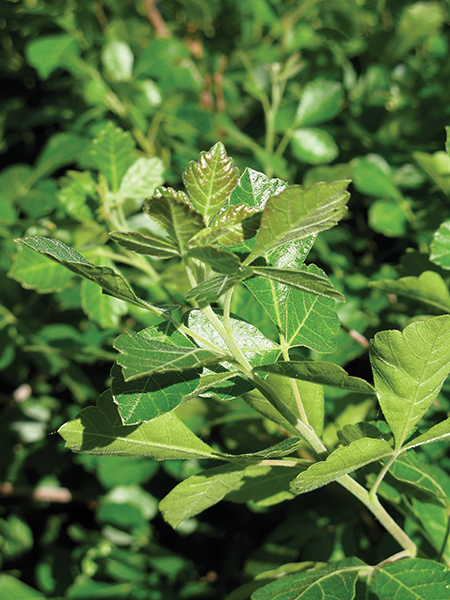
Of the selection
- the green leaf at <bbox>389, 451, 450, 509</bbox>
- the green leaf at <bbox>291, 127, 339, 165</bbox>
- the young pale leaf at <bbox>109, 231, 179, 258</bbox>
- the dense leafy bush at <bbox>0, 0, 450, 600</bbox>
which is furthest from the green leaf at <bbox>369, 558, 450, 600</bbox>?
the green leaf at <bbox>291, 127, 339, 165</bbox>

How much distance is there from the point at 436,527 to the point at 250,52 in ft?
4.37

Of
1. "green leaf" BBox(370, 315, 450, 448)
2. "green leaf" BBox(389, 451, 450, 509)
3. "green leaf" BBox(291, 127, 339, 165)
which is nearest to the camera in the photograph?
"green leaf" BBox(370, 315, 450, 448)

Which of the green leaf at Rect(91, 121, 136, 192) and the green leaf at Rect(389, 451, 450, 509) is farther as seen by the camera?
the green leaf at Rect(91, 121, 136, 192)

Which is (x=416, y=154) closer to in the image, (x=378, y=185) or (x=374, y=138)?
(x=378, y=185)

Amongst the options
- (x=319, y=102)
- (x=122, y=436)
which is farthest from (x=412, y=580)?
(x=319, y=102)

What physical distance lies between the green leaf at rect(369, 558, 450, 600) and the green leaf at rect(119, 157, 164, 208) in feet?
2.33

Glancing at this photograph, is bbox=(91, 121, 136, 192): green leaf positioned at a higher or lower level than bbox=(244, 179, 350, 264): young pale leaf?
lower

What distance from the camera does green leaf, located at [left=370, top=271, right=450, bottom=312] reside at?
2.55 ft

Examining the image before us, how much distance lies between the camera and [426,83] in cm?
151

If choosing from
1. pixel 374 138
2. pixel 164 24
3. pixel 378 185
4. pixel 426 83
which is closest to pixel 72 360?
pixel 378 185

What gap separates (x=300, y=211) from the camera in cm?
45

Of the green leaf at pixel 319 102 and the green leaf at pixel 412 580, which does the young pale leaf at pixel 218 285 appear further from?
the green leaf at pixel 319 102

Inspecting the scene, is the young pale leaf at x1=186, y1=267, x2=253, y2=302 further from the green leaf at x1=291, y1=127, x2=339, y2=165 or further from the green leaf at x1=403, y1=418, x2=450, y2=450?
the green leaf at x1=291, y1=127, x2=339, y2=165

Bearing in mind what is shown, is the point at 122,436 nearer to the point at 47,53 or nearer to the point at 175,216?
the point at 175,216
